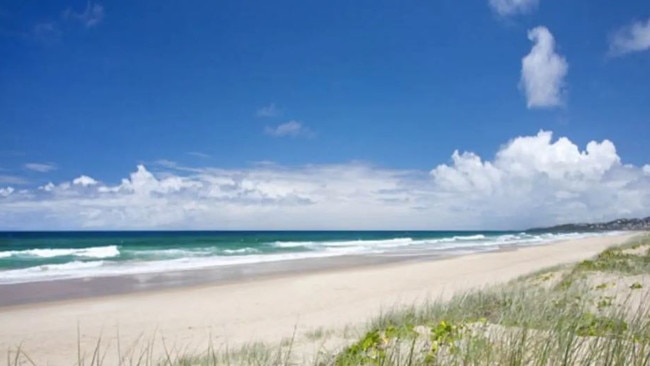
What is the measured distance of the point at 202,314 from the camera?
455 inches

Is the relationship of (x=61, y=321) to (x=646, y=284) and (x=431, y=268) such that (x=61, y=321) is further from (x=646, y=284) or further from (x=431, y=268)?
(x=431, y=268)

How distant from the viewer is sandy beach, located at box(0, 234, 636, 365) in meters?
8.63

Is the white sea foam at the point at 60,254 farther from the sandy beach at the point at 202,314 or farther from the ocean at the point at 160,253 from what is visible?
the sandy beach at the point at 202,314

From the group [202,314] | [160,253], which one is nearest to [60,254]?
[160,253]

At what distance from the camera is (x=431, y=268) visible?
74.2 feet

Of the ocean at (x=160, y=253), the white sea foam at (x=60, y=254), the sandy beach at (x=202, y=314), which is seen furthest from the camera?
Answer: the white sea foam at (x=60, y=254)

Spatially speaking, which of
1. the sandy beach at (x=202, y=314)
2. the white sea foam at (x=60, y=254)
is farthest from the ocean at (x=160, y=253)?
the sandy beach at (x=202, y=314)

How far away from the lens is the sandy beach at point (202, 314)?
28.3ft

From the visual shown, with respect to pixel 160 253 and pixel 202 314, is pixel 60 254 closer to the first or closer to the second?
pixel 160 253

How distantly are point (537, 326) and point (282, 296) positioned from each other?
1091 centimetres

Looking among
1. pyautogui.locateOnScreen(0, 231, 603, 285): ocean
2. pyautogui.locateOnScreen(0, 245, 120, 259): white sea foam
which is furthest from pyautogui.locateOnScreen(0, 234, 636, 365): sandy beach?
pyautogui.locateOnScreen(0, 245, 120, 259): white sea foam

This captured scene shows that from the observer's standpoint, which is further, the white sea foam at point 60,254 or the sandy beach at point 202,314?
the white sea foam at point 60,254

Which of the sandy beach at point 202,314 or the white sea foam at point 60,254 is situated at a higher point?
the white sea foam at point 60,254

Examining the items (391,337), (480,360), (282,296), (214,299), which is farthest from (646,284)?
(214,299)
